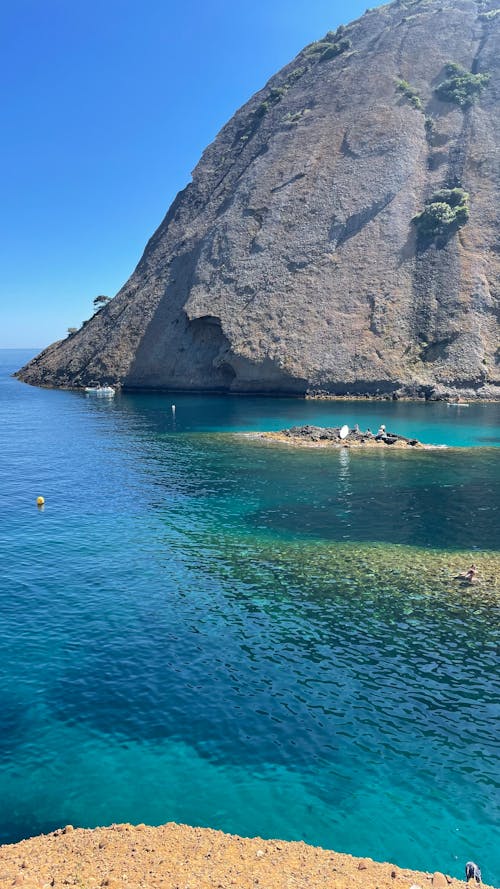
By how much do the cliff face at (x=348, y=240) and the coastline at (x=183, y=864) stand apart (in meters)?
90.1

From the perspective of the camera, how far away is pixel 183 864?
1259 cm

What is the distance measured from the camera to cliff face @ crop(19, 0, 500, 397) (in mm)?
101312

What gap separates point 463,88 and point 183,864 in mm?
136623

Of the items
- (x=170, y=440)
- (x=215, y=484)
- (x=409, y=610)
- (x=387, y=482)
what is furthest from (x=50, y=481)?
(x=409, y=610)

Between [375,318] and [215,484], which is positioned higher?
[375,318]

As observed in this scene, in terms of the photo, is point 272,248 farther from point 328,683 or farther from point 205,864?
point 205,864

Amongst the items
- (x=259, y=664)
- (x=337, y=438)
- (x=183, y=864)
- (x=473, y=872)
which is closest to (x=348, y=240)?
(x=337, y=438)

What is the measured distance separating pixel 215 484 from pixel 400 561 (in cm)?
1970

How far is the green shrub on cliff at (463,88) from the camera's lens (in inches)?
4653

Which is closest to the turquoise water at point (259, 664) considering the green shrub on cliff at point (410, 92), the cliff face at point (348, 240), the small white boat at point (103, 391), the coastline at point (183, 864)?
the coastline at point (183, 864)

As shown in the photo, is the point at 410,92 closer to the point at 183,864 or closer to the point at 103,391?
the point at 103,391

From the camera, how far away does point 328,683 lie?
20.0m

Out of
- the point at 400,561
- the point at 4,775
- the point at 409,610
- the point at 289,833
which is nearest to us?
the point at 289,833

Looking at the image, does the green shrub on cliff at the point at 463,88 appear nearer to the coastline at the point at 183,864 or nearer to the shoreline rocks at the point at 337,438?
the shoreline rocks at the point at 337,438
